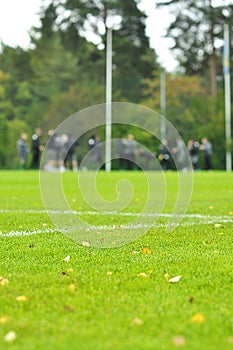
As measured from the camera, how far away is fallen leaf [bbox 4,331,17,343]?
266 cm

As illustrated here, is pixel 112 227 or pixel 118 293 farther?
pixel 112 227

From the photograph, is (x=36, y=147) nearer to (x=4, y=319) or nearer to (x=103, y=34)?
(x=103, y=34)

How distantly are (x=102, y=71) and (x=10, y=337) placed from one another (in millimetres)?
50534

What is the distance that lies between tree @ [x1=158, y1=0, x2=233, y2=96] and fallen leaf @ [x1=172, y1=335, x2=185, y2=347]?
4285cm

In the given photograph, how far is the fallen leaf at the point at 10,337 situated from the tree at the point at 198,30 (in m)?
42.9

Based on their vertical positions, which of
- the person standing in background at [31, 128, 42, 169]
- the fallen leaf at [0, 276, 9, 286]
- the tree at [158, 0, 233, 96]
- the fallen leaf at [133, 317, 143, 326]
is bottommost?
the fallen leaf at [133, 317, 143, 326]

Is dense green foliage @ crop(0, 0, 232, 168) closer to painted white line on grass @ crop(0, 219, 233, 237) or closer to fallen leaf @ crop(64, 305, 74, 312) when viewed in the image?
painted white line on grass @ crop(0, 219, 233, 237)

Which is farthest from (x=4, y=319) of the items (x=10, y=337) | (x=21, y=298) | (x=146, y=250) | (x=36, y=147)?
(x=36, y=147)

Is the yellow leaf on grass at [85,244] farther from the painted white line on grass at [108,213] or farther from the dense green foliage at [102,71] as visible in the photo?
the dense green foliage at [102,71]

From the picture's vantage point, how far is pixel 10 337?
2682 mm

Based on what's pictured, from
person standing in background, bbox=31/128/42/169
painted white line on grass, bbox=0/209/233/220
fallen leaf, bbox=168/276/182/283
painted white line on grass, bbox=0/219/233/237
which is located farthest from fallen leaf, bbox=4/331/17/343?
person standing in background, bbox=31/128/42/169

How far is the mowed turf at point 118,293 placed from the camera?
8.77 ft

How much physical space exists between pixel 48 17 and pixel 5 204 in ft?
139

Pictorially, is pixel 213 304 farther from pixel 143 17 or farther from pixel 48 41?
pixel 48 41
